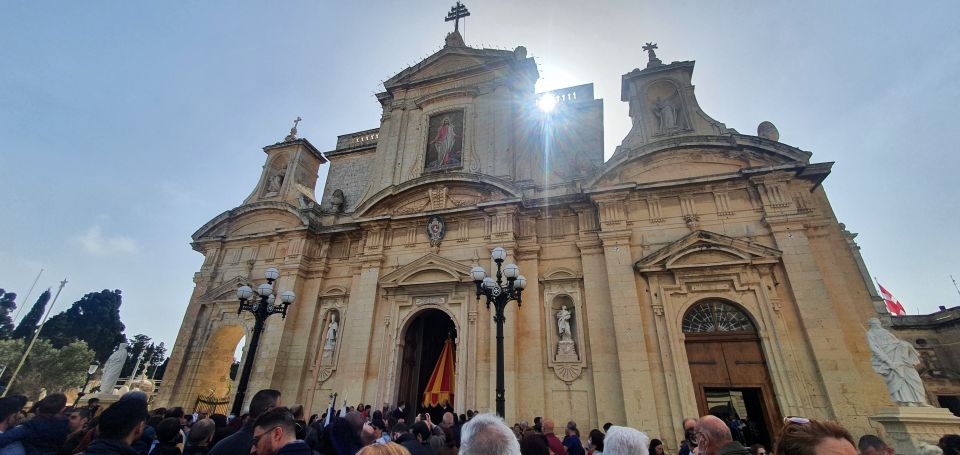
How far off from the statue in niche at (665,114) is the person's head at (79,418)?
617 inches

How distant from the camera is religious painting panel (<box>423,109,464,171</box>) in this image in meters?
17.2

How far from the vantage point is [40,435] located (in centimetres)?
A: 398

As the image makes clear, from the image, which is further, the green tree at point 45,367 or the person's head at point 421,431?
the green tree at point 45,367

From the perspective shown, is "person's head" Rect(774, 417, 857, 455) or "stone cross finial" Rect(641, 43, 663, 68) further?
"stone cross finial" Rect(641, 43, 663, 68)

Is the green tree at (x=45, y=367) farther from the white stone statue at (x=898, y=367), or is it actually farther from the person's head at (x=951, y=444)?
the white stone statue at (x=898, y=367)

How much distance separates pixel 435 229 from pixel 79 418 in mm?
10787

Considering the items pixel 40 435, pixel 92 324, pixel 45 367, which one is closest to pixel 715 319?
pixel 40 435

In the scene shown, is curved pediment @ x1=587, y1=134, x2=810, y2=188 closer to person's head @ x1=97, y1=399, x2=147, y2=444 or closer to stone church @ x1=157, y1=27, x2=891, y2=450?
stone church @ x1=157, y1=27, x2=891, y2=450

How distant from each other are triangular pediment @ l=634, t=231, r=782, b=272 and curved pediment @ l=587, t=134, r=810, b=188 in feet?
6.80

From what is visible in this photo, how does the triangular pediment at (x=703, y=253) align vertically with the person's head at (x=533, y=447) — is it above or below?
above

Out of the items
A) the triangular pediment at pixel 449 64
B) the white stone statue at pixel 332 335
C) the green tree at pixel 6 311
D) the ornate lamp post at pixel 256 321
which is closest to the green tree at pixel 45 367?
the green tree at pixel 6 311

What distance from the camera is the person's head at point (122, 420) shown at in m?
3.09

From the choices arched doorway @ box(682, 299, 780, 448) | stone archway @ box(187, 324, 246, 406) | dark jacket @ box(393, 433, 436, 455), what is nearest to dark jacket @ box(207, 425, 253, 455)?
dark jacket @ box(393, 433, 436, 455)

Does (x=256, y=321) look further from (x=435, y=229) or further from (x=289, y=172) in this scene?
(x=289, y=172)
